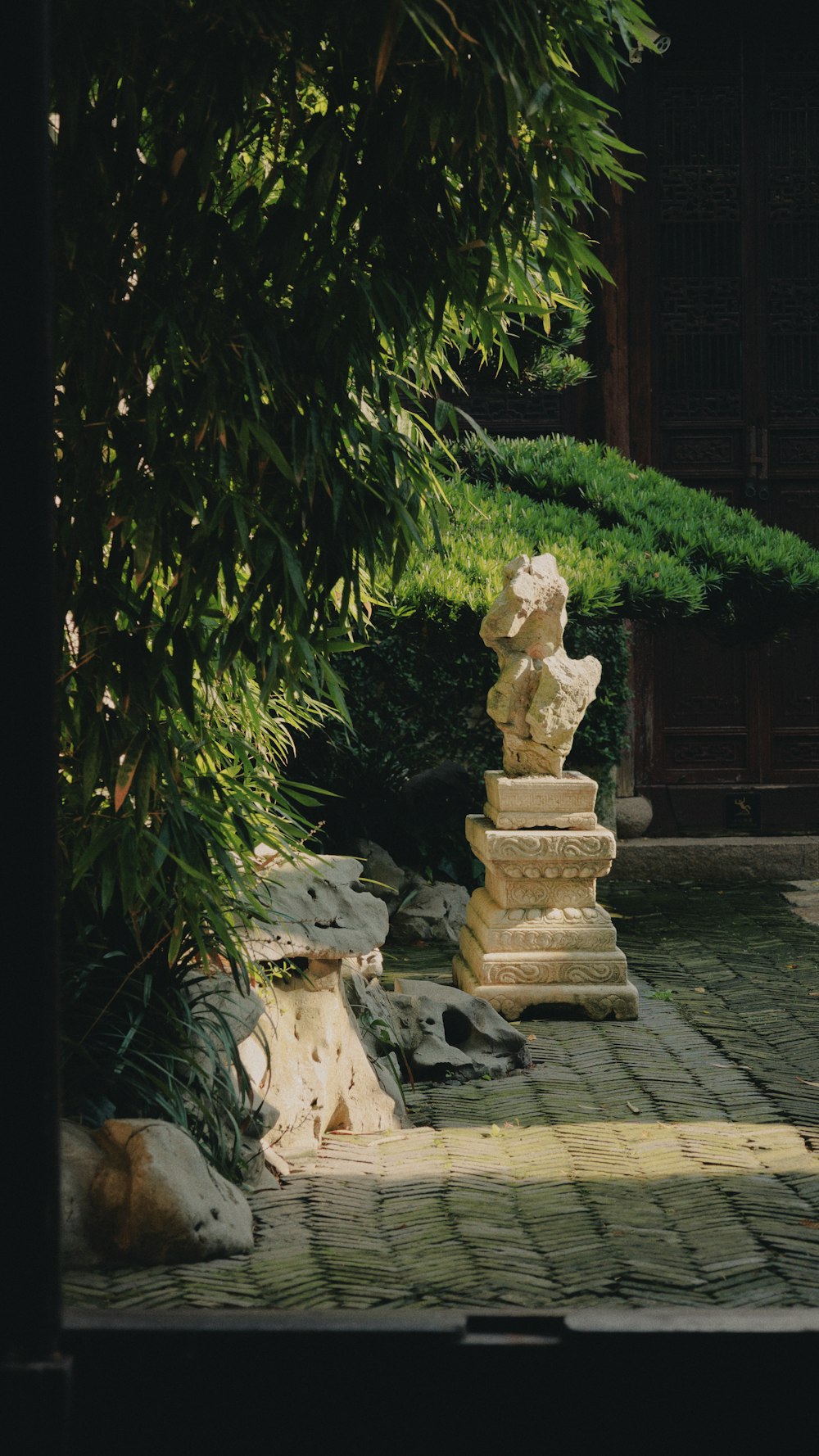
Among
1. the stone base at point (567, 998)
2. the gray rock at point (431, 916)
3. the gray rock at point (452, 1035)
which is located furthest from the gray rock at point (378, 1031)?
the gray rock at point (431, 916)

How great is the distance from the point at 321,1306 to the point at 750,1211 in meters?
1.19

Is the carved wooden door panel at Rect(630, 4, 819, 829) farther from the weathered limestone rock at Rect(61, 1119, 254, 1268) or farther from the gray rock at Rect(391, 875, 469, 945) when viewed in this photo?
the weathered limestone rock at Rect(61, 1119, 254, 1268)

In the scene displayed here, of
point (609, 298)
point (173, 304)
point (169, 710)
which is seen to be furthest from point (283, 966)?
point (609, 298)

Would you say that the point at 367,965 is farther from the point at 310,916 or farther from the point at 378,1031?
the point at 310,916

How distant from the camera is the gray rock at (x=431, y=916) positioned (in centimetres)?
718

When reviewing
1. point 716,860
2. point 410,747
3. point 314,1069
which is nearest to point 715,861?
point 716,860

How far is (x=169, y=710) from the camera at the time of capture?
11.7ft

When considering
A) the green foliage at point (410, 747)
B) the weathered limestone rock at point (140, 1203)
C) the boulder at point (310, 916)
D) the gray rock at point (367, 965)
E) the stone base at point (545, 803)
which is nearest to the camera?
the weathered limestone rock at point (140, 1203)

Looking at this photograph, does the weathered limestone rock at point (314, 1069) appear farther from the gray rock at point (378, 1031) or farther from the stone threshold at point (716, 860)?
the stone threshold at point (716, 860)

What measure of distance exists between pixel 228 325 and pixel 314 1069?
213cm

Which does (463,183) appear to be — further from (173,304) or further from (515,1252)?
(515,1252)

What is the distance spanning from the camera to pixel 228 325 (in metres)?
3.24

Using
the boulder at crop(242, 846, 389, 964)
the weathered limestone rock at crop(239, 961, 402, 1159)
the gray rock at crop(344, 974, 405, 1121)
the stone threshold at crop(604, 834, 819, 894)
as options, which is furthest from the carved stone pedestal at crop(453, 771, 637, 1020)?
the stone threshold at crop(604, 834, 819, 894)

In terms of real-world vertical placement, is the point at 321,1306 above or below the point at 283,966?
below
